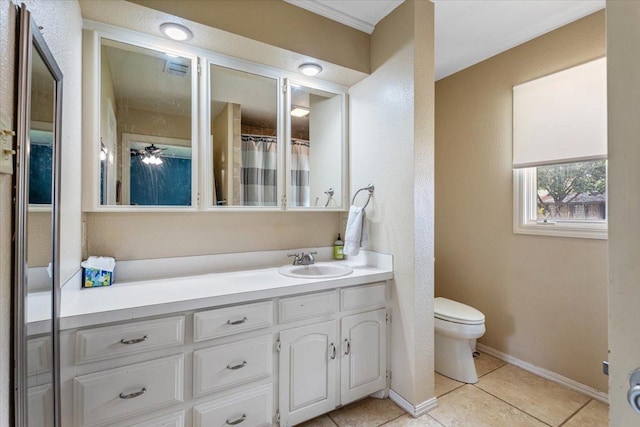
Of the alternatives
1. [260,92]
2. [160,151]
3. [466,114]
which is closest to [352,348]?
[160,151]

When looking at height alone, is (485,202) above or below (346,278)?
above

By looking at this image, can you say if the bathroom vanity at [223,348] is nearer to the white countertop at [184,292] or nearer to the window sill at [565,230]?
the white countertop at [184,292]

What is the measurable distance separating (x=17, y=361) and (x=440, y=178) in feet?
9.86

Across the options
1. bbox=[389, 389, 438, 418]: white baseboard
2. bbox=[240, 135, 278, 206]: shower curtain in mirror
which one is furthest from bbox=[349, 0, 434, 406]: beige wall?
bbox=[240, 135, 278, 206]: shower curtain in mirror

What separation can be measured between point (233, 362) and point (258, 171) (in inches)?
45.4

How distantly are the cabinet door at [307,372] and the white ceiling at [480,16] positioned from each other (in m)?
1.98

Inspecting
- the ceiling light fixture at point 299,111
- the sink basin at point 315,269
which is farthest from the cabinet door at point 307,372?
the ceiling light fixture at point 299,111

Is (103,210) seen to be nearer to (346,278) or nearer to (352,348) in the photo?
(346,278)

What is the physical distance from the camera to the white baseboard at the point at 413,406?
68.6 inches

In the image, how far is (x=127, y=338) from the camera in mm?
1182

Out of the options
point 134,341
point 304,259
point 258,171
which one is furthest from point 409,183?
point 134,341

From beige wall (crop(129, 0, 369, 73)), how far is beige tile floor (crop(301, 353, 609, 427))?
7.39 ft

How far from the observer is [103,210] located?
5.00 ft

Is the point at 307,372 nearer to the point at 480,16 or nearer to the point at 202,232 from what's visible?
the point at 202,232
